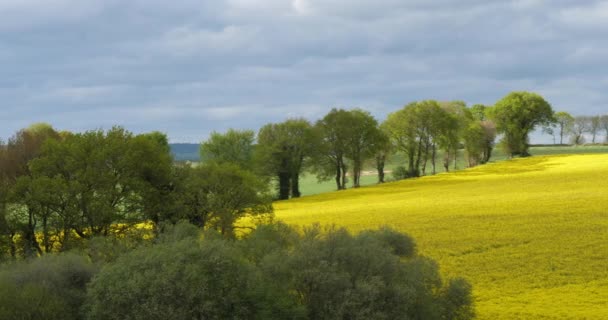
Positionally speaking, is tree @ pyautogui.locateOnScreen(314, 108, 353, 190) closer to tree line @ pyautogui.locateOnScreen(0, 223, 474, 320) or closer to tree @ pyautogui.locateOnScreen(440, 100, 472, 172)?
tree @ pyautogui.locateOnScreen(440, 100, 472, 172)

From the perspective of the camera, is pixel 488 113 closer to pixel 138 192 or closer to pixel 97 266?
Answer: pixel 138 192

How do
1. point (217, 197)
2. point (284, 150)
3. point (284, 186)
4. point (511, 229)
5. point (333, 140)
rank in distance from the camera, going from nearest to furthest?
point (217, 197), point (511, 229), point (284, 150), point (284, 186), point (333, 140)

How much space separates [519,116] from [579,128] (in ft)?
229

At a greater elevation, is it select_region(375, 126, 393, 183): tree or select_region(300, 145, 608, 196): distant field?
select_region(375, 126, 393, 183): tree

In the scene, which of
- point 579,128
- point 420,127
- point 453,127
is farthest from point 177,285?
point 579,128

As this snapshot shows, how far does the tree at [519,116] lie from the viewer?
411 ft

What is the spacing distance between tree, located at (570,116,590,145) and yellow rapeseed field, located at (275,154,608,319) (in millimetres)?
100429

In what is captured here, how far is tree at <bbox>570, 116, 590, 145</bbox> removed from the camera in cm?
18275

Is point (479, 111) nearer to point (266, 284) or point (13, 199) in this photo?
point (13, 199)

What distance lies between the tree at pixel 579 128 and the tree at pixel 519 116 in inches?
2432

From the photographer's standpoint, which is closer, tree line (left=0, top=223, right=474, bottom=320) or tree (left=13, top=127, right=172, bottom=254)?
tree line (left=0, top=223, right=474, bottom=320)

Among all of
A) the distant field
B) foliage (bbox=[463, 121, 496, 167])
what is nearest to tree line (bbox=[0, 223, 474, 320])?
the distant field

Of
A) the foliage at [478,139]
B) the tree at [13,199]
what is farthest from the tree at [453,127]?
the tree at [13,199]

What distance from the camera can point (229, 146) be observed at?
10031 centimetres
